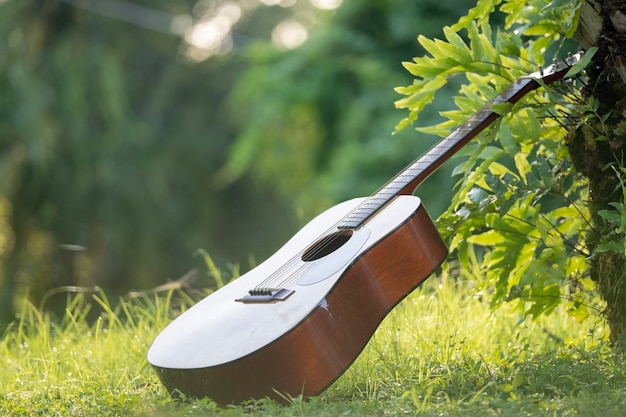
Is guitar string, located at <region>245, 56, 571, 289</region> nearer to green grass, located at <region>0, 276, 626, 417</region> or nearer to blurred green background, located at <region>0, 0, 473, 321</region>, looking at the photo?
green grass, located at <region>0, 276, 626, 417</region>

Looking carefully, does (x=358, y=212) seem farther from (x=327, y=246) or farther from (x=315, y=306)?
(x=315, y=306)

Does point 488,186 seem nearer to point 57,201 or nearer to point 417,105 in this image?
point 417,105

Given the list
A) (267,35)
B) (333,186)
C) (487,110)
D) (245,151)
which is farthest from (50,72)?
(487,110)

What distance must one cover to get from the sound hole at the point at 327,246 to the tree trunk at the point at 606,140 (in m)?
0.69

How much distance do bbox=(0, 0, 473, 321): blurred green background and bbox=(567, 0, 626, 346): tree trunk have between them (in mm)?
4515

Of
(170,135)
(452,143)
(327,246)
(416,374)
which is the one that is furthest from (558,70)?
(170,135)

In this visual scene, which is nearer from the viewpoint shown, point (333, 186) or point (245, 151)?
point (333, 186)

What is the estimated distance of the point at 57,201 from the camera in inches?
394

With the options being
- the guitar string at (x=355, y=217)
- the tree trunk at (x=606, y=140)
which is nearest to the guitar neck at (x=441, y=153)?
the guitar string at (x=355, y=217)

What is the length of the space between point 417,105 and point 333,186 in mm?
5668

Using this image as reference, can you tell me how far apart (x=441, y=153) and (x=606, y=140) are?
487 mm

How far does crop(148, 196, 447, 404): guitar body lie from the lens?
212 cm

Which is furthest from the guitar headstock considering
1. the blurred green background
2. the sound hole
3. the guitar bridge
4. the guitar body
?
the blurred green background

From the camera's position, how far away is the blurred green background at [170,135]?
8.34 metres
